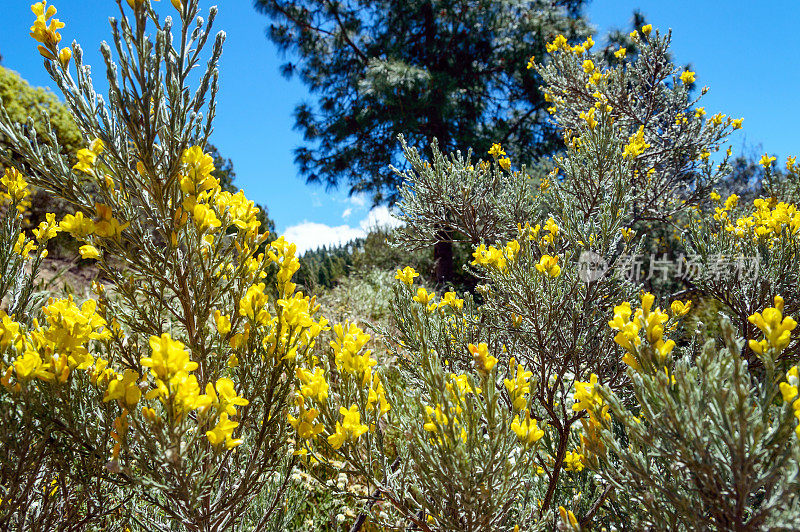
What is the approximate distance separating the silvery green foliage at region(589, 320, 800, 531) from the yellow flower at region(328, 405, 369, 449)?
0.52 metres

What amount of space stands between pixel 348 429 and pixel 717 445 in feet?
2.47

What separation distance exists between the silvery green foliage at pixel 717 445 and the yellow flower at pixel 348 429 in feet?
1.72

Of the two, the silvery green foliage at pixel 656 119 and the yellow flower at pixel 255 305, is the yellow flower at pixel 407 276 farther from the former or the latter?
the silvery green foliage at pixel 656 119

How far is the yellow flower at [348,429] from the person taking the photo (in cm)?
98

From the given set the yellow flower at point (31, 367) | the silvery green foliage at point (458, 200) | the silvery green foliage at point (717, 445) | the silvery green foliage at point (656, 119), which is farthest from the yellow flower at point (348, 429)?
the silvery green foliage at point (656, 119)

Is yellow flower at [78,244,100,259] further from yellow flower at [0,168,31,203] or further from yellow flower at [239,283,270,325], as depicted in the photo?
yellow flower at [0,168,31,203]

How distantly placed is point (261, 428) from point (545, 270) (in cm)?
116

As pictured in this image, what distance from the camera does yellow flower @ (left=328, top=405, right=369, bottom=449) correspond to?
3.23 ft

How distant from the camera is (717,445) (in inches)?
31.7

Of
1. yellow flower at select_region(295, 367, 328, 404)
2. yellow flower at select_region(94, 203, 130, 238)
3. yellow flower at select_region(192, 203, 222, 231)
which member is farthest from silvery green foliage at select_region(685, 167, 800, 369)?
yellow flower at select_region(94, 203, 130, 238)

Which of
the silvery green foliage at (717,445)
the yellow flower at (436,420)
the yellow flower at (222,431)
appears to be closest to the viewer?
the silvery green foliage at (717,445)

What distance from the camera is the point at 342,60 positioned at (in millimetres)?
10406

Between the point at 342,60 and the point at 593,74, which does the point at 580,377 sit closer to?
the point at 593,74

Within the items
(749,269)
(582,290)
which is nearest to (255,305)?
(582,290)
